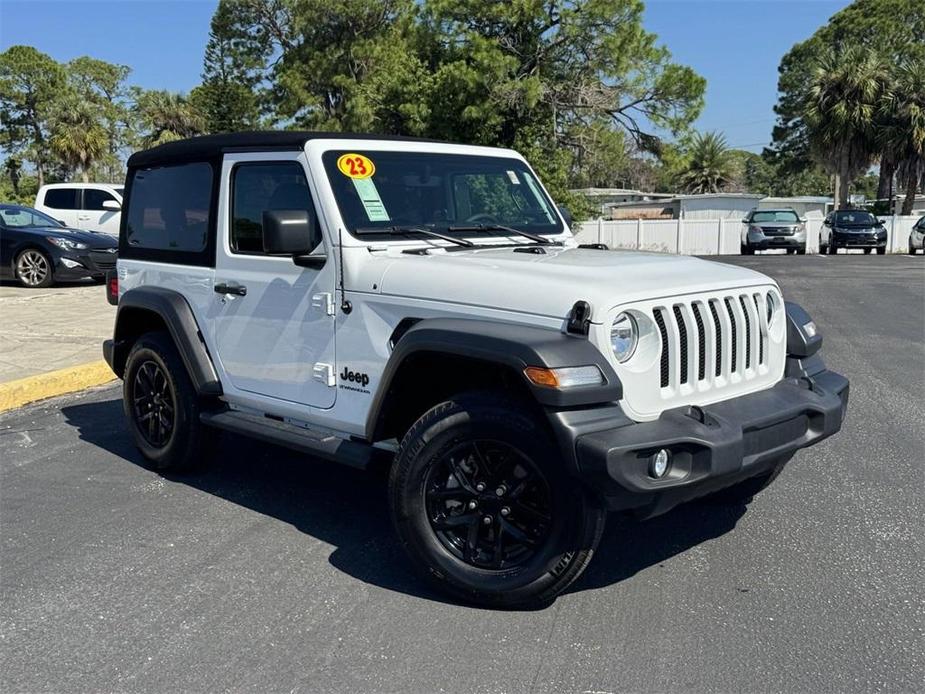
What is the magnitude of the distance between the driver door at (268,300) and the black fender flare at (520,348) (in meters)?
0.69

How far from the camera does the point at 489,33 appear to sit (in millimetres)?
26094

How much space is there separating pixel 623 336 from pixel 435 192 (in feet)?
5.46

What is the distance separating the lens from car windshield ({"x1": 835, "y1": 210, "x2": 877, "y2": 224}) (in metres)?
28.1

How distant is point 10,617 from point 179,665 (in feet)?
2.90

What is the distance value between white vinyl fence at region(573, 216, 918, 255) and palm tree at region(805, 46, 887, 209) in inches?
274

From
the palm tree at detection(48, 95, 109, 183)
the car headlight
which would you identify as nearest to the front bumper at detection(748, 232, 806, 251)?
the car headlight

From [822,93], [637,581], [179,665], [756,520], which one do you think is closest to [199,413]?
[179,665]

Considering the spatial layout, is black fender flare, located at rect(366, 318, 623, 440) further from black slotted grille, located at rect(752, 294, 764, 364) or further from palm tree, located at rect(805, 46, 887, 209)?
Answer: palm tree, located at rect(805, 46, 887, 209)

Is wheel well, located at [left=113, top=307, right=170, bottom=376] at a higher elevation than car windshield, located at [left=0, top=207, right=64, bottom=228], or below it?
below

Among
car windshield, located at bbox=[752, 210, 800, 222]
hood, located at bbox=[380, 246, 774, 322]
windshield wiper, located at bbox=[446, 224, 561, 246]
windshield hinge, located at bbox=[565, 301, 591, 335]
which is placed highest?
windshield wiper, located at bbox=[446, 224, 561, 246]

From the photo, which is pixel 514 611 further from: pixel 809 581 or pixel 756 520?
pixel 756 520

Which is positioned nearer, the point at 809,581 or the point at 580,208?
the point at 809,581

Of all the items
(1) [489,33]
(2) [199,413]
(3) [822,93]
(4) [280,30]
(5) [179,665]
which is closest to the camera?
(5) [179,665]

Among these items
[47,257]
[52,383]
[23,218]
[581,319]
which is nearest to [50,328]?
[52,383]
